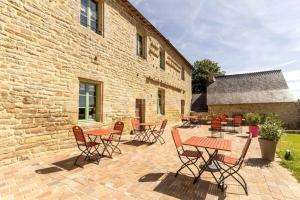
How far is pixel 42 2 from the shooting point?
205 inches

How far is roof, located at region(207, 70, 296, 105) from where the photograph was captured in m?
18.3

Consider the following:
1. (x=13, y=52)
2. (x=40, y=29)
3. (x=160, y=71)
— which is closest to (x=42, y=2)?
(x=40, y=29)

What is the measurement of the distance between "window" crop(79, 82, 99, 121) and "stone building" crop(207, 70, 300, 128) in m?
15.7

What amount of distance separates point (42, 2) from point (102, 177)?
15.9ft

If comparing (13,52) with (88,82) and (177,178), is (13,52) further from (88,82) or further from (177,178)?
(177,178)

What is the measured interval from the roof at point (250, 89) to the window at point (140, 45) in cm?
1224

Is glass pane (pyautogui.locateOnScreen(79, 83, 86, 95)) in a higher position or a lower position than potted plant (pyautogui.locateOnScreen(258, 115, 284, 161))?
higher

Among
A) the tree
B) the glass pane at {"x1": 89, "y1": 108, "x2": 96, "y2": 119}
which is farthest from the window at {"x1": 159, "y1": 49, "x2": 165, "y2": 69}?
the tree

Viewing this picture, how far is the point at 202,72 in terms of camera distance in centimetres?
3381

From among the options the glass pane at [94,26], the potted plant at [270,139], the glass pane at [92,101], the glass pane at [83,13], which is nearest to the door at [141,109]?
the glass pane at [92,101]

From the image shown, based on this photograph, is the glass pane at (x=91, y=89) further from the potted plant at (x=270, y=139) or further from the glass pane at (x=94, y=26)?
the potted plant at (x=270, y=139)

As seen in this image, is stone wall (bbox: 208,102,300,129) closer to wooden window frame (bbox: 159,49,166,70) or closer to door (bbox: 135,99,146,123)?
wooden window frame (bbox: 159,49,166,70)

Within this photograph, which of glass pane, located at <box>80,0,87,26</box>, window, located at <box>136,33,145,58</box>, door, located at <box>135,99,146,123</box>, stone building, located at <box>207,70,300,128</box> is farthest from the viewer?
stone building, located at <box>207,70,300,128</box>

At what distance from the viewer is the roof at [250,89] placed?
1827cm
